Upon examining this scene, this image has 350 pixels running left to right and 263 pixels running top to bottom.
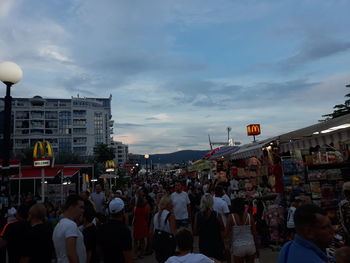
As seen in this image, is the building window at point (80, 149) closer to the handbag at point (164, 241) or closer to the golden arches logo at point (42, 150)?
the golden arches logo at point (42, 150)

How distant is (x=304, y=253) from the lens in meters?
2.10

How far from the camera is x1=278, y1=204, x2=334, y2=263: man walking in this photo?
210cm

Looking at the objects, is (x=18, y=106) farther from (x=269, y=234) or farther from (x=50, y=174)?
(x=269, y=234)

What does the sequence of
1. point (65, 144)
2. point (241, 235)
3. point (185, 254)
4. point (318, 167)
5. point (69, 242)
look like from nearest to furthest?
point (185, 254), point (69, 242), point (241, 235), point (318, 167), point (65, 144)

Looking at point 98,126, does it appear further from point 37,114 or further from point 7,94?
point 7,94

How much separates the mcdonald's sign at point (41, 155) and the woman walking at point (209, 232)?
10.4m

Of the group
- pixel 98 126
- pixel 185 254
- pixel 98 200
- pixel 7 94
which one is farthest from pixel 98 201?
pixel 98 126

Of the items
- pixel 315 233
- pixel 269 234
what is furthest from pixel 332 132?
pixel 315 233

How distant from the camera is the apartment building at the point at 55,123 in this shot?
88.2 meters

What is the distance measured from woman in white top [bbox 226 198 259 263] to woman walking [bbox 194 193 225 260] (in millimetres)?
243

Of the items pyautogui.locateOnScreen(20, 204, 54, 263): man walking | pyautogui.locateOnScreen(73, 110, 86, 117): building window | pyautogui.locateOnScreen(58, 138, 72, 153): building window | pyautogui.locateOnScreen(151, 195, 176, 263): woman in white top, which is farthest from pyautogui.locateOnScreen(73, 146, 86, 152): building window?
pyautogui.locateOnScreen(20, 204, 54, 263): man walking

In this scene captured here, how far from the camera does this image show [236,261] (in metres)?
4.84

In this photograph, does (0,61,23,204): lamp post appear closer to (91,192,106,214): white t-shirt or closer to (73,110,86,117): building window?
(91,192,106,214): white t-shirt

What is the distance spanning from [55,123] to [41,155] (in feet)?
282
